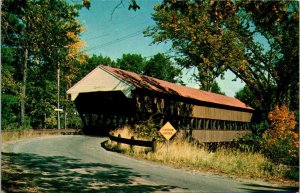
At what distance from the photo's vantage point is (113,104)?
30.7 m

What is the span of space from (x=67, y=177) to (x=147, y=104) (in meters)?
16.0

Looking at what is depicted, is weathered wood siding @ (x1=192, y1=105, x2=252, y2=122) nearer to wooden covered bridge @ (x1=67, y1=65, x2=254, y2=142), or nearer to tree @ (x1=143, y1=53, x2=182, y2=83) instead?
wooden covered bridge @ (x1=67, y1=65, x2=254, y2=142)

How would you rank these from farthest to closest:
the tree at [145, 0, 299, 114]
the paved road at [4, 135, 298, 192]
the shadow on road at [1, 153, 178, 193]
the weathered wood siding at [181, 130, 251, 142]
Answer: the weathered wood siding at [181, 130, 251, 142] → the tree at [145, 0, 299, 114] → the paved road at [4, 135, 298, 192] → the shadow on road at [1, 153, 178, 193]

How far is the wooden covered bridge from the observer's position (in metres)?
25.2

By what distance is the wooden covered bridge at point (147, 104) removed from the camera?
25219mm

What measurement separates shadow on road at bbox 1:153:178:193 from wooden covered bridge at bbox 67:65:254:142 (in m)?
11.4

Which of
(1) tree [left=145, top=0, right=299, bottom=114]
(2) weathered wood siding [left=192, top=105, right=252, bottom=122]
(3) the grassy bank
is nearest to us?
(3) the grassy bank

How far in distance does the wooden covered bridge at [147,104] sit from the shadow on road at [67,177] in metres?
11.4

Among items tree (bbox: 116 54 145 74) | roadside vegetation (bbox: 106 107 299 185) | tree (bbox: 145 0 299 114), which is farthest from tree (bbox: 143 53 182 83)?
roadside vegetation (bbox: 106 107 299 185)

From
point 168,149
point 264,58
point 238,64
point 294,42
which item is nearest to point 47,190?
point 168,149

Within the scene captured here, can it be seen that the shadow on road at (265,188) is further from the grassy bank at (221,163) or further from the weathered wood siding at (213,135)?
the weathered wood siding at (213,135)

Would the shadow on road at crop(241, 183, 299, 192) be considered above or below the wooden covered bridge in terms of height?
below

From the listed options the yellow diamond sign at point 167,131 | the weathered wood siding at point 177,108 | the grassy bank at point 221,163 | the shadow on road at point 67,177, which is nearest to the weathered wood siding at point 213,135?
the weathered wood siding at point 177,108

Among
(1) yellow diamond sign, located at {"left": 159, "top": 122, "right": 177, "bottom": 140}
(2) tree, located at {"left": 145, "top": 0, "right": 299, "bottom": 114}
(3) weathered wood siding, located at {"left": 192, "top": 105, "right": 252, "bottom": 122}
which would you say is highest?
(2) tree, located at {"left": 145, "top": 0, "right": 299, "bottom": 114}
